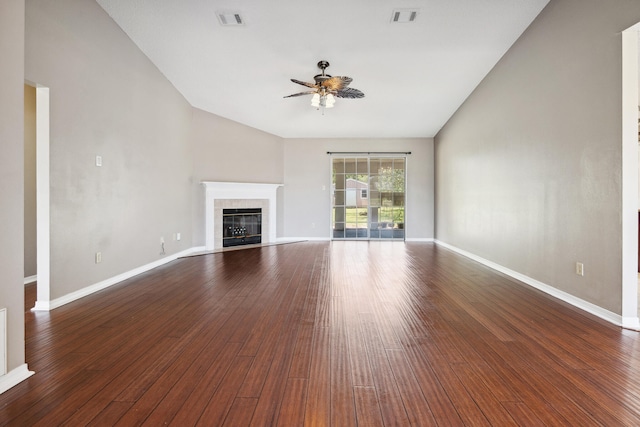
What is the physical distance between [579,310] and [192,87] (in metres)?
6.15

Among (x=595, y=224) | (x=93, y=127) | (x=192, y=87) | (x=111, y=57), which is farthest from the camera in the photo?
(x=192, y=87)

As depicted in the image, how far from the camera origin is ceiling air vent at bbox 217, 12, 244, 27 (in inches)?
151

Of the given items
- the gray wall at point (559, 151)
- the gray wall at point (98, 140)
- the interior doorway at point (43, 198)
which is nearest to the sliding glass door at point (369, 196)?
the gray wall at point (559, 151)

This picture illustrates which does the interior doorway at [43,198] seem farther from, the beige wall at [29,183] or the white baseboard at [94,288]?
the beige wall at [29,183]

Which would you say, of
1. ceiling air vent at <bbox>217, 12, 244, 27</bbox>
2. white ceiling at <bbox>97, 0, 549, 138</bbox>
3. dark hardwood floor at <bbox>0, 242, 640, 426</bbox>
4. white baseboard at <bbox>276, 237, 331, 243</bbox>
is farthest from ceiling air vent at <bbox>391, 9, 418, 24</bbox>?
white baseboard at <bbox>276, 237, 331, 243</bbox>

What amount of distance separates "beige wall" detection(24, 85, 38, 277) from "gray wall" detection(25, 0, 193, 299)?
109 centimetres

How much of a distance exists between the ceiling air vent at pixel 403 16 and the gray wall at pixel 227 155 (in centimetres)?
449

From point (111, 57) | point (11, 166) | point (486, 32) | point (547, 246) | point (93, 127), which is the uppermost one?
point (486, 32)

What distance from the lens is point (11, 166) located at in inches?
73.4

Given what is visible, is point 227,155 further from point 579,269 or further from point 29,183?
point 579,269

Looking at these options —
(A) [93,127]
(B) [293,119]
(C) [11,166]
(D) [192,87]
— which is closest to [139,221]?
(A) [93,127]

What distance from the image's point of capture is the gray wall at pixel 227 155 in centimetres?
697

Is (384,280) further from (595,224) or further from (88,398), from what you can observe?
(88,398)

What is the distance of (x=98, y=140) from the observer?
3854 mm
